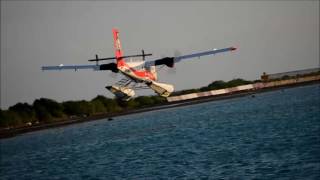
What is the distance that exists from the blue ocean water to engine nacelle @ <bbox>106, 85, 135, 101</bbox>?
15.1 ft

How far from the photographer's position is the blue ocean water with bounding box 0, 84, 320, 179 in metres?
47.5

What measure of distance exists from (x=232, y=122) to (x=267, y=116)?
572 centimetres

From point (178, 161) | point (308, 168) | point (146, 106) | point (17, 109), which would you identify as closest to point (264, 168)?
point (308, 168)

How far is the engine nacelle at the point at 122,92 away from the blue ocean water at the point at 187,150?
462cm

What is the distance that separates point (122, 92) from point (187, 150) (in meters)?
24.1

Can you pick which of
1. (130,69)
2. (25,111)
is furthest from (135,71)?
(25,111)

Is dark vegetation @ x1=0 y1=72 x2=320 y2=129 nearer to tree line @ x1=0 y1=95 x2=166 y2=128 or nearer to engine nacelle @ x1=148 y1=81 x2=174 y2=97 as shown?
tree line @ x1=0 y1=95 x2=166 y2=128

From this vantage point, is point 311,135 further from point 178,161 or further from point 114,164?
point 114,164

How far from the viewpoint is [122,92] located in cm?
8412

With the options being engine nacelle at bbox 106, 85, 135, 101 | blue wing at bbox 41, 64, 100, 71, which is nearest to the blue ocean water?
engine nacelle at bbox 106, 85, 135, 101

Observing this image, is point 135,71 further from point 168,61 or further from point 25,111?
point 25,111

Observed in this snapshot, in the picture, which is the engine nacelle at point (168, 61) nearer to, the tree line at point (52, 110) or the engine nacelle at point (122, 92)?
the engine nacelle at point (122, 92)

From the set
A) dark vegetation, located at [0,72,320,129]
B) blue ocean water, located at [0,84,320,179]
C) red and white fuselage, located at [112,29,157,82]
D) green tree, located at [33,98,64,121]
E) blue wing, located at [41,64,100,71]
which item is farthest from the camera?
green tree, located at [33,98,64,121]

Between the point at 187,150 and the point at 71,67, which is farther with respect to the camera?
the point at 71,67
